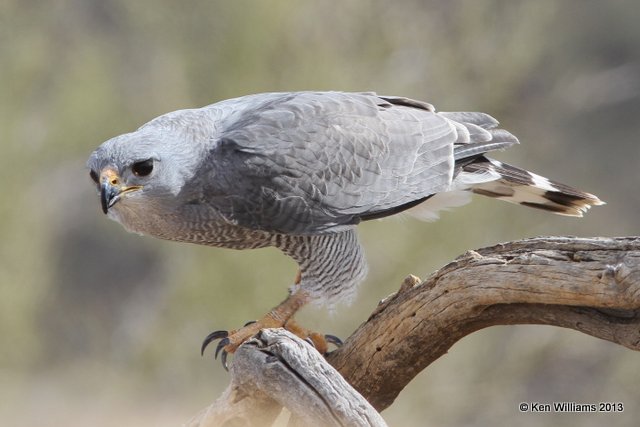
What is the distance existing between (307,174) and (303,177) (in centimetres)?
3

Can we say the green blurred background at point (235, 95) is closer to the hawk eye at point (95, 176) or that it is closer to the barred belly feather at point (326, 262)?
the barred belly feather at point (326, 262)

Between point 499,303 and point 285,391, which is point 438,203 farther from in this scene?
point 285,391

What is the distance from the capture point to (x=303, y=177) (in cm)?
451

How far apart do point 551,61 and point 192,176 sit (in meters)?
9.90

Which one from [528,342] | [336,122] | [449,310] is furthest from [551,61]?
[449,310]

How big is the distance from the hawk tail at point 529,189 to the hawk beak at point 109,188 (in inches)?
71.4

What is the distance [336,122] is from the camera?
15.5 feet

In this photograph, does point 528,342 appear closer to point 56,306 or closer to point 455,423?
point 455,423

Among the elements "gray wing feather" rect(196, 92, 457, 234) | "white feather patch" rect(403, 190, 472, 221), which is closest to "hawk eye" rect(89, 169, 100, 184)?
"gray wing feather" rect(196, 92, 457, 234)

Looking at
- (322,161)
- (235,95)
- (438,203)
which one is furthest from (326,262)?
(235,95)

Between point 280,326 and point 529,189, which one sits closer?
point 280,326

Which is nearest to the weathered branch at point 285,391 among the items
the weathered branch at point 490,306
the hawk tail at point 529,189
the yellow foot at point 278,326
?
the weathered branch at point 490,306

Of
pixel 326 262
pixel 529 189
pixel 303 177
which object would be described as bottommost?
pixel 326 262

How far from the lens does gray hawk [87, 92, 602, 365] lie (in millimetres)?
4230
